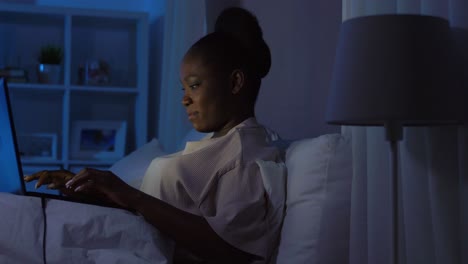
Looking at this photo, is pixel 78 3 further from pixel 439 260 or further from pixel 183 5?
pixel 439 260

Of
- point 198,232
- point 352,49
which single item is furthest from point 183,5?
point 352,49

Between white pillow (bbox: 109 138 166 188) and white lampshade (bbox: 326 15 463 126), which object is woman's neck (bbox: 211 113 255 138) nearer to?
white pillow (bbox: 109 138 166 188)

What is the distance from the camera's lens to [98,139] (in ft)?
14.0

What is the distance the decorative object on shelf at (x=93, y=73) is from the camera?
4199 mm

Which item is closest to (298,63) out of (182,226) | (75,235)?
(182,226)

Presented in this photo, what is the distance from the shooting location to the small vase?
409 cm

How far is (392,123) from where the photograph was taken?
129 cm

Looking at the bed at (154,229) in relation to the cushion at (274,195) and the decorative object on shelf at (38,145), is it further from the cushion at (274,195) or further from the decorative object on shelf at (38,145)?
the decorative object on shelf at (38,145)

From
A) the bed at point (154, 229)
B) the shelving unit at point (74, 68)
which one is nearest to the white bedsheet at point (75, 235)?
the bed at point (154, 229)

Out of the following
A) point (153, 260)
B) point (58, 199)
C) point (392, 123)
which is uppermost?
point (392, 123)

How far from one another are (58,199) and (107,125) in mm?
2882

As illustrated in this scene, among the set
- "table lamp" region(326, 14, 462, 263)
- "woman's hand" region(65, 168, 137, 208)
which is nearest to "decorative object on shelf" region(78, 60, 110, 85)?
"woman's hand" region(65, 168, 137, 208)

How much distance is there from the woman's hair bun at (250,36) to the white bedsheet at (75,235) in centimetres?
60

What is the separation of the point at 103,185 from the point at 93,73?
2774 mm
